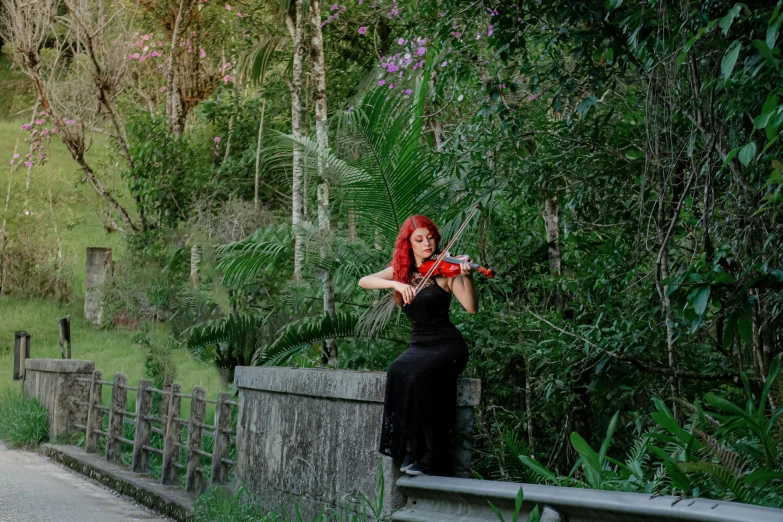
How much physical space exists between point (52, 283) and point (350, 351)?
20971 millimetres

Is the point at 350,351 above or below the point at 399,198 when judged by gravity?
below

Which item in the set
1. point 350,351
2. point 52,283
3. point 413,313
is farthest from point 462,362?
point 52,283

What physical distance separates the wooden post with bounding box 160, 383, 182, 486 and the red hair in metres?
4.98

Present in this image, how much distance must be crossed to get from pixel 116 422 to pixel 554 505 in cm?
917

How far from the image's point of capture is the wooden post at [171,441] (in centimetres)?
1051

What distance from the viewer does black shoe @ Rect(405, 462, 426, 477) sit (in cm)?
577

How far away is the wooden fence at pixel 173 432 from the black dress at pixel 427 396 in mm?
3197

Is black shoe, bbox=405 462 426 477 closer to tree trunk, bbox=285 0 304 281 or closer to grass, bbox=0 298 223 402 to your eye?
tree trunk, bbox=285 0 304 281

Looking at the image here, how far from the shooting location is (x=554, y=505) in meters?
4.44

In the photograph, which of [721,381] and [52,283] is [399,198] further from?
[52,283]

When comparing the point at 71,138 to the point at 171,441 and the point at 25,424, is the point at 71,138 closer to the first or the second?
the point at 25,424

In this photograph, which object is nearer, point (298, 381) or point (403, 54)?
point (298, 381)

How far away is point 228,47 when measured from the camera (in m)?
21.2

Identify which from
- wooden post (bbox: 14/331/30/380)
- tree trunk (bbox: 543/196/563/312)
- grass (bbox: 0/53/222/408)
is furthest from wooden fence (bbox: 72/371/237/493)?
wooden post (bbox: 14/331/30/380)
